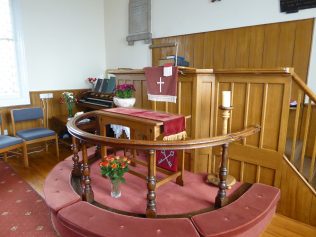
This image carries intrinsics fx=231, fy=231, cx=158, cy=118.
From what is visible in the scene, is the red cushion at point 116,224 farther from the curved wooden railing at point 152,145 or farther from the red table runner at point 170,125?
the red table runner at point 170,125

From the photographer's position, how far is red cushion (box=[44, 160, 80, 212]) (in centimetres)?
211

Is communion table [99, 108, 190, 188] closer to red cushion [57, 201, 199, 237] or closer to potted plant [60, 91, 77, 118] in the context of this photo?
red cushion [57, 201, 199, 237]

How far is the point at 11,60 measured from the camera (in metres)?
4.48

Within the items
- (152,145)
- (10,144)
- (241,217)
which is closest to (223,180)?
(241,217)

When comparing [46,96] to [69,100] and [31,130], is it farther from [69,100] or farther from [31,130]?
[31,130]

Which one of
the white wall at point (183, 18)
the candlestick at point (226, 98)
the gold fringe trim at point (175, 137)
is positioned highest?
the white wall at point (183, 18)

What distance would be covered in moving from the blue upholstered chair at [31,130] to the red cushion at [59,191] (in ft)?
4.75

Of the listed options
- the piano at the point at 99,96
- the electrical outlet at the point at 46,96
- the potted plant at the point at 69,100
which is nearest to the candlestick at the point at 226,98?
the piano at the point at 99,96

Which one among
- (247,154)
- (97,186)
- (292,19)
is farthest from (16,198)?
(292,19)

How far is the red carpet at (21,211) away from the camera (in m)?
2.31

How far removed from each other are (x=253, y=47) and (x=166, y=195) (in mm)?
2689

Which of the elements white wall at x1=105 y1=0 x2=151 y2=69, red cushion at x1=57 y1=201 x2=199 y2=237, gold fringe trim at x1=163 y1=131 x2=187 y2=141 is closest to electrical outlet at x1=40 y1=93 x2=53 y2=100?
white wall at x1=105 y1=0 x2=151 y2=69

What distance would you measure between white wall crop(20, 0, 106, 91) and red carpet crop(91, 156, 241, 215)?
10.2 ft

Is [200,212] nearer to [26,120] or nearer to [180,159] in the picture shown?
[180,159]
